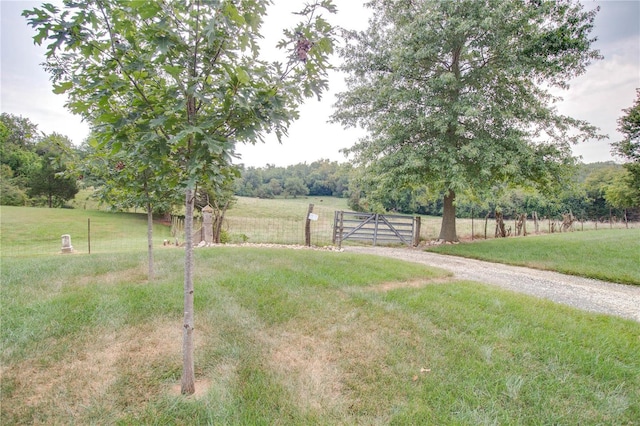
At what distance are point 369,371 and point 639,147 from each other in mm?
19150

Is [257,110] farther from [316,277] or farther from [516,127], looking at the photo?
[516,127]

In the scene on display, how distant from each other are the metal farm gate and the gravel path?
3.81m

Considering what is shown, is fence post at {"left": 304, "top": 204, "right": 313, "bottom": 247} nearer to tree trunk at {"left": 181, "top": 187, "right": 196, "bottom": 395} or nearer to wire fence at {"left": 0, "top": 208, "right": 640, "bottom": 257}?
wire fence at {"left": 0, "top": 208, "right": 640, "bottom": 257}

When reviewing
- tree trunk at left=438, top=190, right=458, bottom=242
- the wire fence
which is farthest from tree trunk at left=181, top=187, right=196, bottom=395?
tree trunk at left=438, top=190, right=458, bottom=242

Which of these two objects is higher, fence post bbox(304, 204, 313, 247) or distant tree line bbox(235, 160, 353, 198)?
distant tree line bbox(235, 160, 353, 198)

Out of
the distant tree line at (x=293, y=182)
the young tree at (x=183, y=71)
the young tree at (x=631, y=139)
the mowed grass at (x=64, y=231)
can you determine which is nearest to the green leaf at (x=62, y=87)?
the young tree at (x=183, y=71)

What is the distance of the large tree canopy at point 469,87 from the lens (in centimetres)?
866

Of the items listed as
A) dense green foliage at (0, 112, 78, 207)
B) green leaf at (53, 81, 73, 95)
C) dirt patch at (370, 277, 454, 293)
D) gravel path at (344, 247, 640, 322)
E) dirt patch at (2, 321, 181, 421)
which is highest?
dense green foliage at (0, 112, 78, 207)

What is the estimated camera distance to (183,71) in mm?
1896

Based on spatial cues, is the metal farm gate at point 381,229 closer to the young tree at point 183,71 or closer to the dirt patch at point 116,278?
the dirt patch at point 116,278

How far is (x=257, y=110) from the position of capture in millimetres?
1984

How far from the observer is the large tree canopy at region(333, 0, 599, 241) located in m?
8.66

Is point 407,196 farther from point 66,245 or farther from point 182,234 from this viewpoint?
point 66,245

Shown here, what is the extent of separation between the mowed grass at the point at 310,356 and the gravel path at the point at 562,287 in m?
1.04
